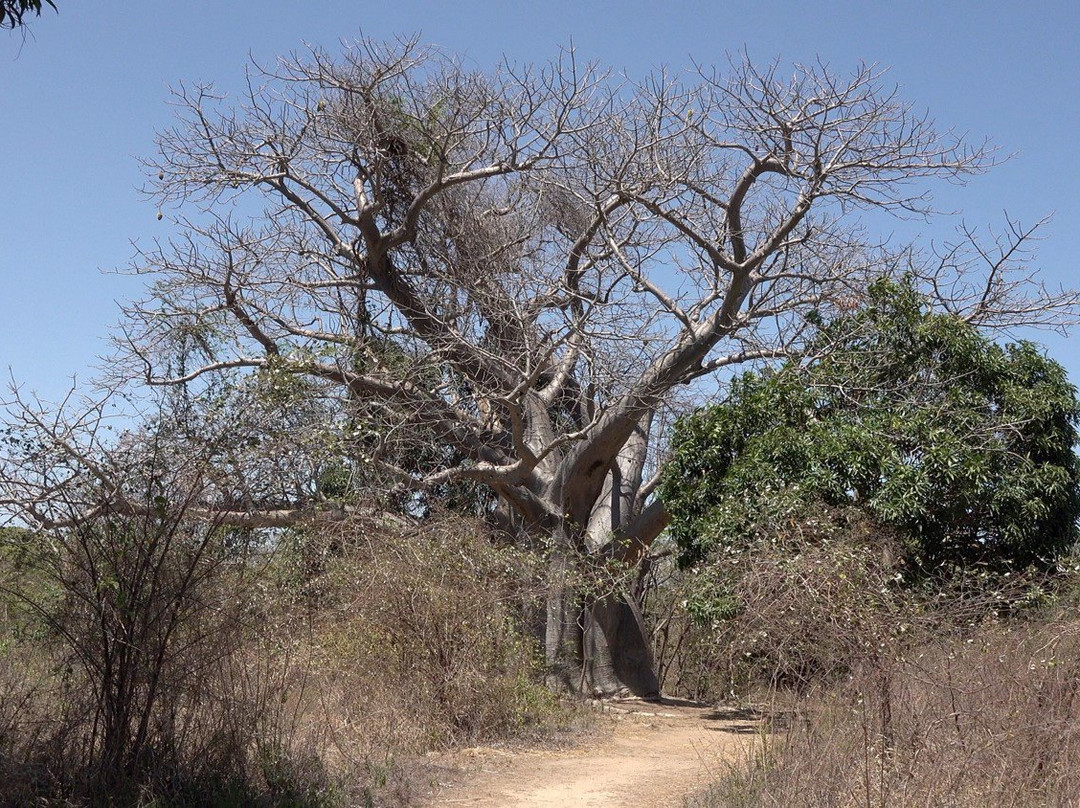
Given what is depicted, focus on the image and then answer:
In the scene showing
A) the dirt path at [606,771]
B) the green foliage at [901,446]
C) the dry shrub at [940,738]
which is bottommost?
the dirt path at [606,771]

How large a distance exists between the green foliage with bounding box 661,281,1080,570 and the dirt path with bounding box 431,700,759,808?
2.16 metres

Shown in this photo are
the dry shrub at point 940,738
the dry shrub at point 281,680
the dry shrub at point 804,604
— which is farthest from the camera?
the dry shrub at point 804,604

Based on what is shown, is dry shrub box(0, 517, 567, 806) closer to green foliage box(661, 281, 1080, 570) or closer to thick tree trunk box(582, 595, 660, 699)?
green foliage box(661, 281, 1080, 570)

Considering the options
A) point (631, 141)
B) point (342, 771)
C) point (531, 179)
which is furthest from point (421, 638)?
point (531, 179)

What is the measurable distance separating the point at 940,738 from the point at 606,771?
3.81m

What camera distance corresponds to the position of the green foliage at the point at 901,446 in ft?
39.2

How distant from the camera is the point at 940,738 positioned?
21.7 feet

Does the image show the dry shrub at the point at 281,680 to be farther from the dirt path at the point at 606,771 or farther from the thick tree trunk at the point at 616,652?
the thick tree trunk at the point at 616,652

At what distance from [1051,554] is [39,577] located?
33.1 feet

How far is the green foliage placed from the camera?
12.0 m

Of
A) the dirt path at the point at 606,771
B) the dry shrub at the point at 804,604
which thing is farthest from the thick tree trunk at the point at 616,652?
the dry shrub at the point at 804,604

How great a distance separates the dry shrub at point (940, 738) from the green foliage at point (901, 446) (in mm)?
3625

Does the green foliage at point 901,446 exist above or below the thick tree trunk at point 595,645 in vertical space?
above

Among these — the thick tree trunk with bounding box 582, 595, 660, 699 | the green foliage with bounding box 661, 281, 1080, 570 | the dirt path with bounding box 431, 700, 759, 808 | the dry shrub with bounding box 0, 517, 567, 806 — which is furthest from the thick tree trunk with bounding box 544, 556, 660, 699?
the dry shrub with bounding box 0, 517, 567, 806
